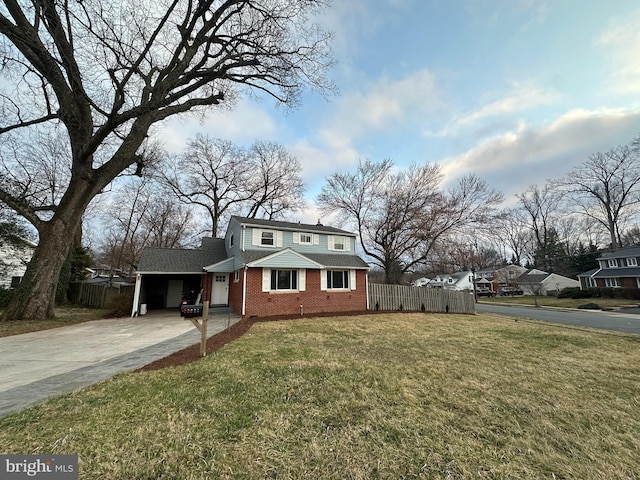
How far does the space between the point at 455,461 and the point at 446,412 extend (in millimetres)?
1065

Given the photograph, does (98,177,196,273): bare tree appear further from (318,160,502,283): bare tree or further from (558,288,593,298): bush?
(558,288,593,298): bush

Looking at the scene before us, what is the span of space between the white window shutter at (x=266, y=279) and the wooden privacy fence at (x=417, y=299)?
679cm

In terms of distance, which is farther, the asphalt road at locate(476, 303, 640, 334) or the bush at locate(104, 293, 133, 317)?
the bush at locate(104, 293, 133, 317)

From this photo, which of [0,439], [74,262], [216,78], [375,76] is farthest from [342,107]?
[74,262]

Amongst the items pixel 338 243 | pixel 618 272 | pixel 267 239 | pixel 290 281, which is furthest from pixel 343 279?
pixel 618 272

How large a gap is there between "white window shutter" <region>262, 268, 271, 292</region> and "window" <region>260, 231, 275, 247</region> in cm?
230

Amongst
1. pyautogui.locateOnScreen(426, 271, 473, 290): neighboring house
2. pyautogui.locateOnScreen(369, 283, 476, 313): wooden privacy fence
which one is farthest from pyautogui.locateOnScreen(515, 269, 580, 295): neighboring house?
pyautogui.locateOnScreen(369, 283, 476, 313): wooden privacy fence

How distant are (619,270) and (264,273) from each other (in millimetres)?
45297

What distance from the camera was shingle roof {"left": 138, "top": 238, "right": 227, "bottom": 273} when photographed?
1377cm

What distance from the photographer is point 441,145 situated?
55.9 feet

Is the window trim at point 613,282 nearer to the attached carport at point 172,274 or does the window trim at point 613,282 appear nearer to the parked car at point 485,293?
the parked car at point 485,293

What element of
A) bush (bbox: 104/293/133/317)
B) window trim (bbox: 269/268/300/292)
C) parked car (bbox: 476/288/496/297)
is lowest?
parked car (bbox: 476/288/496/297)

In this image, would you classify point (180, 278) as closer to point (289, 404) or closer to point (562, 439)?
point (289, 404)

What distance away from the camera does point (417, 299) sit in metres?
17.2
